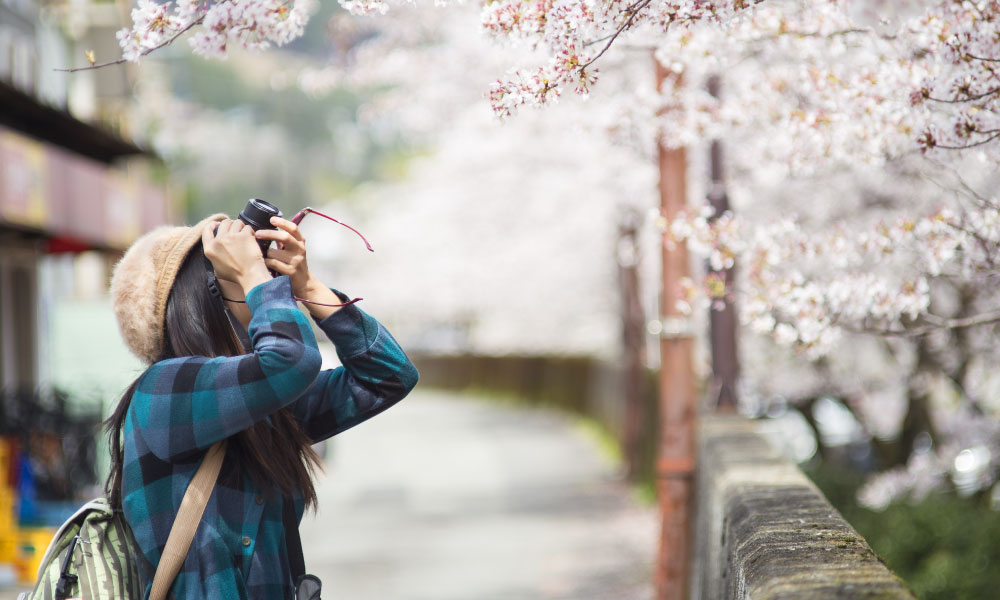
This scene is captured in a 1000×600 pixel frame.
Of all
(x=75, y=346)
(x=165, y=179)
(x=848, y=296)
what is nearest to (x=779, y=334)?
(x=848, y=296)

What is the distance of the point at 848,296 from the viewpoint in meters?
4.16

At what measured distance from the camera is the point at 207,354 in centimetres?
255

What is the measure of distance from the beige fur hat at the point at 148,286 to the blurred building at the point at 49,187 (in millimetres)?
7174

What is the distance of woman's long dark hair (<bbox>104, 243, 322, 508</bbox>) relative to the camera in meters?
2.54

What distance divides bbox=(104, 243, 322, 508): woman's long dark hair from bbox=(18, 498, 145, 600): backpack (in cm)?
6

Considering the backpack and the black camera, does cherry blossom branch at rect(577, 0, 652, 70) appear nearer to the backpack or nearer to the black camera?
the black camera

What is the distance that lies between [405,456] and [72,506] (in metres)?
7.71

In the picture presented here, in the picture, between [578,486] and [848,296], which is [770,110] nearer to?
[848,296]

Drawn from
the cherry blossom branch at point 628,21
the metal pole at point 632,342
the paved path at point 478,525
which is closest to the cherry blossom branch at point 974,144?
the cherry blossom branch at point 628,21

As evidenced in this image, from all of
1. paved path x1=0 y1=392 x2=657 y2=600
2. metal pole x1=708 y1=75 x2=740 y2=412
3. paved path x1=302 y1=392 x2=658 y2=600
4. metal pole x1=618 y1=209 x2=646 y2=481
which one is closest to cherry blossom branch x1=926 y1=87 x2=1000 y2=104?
Answer: metal pole x1=708 y1=75 x2=740 y2=412

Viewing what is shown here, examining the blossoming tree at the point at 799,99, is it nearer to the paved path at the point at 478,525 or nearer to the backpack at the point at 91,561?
the backpack at the point at 91,561

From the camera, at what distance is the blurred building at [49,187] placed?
1059 centimetres

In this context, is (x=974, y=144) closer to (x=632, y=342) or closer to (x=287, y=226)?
(x=287, y=226)

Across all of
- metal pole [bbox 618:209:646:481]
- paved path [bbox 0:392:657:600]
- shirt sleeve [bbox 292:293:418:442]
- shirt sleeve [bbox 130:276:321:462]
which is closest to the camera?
shirt sleeve [bbox 130:276:321:462]
